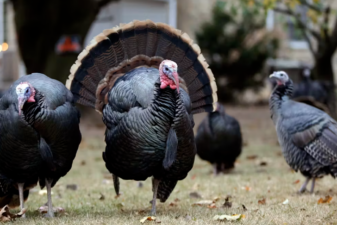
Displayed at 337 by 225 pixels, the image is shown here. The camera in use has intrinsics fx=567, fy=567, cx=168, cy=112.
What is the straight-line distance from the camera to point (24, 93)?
4102 mm

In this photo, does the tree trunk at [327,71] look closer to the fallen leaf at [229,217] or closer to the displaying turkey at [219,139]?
the displaying turkey at [219,139]

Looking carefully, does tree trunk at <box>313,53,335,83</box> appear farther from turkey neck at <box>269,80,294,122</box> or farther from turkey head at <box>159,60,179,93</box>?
turkey head at <box>159,60,179,93</box>

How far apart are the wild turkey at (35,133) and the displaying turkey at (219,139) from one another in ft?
9.65

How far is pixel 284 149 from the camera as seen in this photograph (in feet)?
19.0

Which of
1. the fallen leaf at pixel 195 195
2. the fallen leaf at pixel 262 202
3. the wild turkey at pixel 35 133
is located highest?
the wild turkey at pixel 35 133

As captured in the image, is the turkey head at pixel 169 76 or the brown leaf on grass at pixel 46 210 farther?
the brown leaf on grass at pixel 46 210

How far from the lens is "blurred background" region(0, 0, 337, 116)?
11.5 meters

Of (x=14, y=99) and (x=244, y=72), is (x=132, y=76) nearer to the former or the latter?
(x=14, y=99)

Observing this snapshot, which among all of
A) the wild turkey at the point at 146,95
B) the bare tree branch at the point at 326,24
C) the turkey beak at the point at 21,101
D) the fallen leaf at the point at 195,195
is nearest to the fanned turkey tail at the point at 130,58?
the wild turkey at the point at 146,95

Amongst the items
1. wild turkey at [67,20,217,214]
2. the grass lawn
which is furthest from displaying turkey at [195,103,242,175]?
wild turkey at [67,20,217,214]

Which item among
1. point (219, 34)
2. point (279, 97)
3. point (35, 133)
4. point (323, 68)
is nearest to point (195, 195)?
point (279, 97)

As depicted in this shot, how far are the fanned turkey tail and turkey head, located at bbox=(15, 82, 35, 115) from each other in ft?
2.53

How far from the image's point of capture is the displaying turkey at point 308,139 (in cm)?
547

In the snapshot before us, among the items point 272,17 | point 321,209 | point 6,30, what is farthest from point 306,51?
point 321,209
